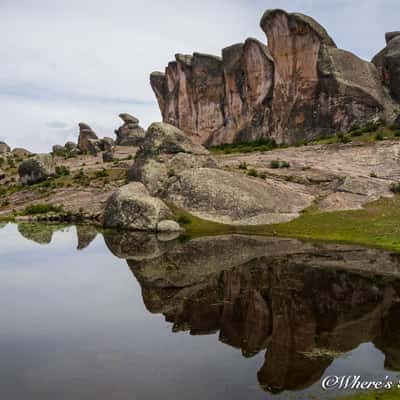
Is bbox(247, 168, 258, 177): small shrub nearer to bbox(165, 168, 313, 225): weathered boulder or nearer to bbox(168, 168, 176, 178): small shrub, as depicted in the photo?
bbox(165, 168, 313, 225): weathered boulder

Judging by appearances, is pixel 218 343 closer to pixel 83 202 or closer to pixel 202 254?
pixel 202 254

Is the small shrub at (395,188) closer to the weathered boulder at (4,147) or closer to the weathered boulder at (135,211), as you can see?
the weathered boulder at (135,211)

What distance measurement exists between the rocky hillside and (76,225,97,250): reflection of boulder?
1922 inches

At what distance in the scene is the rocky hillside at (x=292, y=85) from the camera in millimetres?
87625

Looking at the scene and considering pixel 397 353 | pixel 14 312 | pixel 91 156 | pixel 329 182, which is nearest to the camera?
pixel 397 353

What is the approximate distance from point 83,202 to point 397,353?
47.1 meters

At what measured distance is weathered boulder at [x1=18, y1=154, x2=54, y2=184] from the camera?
77.4 m

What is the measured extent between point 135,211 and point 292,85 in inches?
2331

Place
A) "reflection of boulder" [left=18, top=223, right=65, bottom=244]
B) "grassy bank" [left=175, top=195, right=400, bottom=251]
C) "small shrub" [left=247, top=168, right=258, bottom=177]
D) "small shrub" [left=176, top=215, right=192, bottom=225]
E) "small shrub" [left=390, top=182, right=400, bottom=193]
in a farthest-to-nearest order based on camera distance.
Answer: "small shrub" [left=247, top=168, right=258, bottom=177] → "small shrub" [left=390, top=182, right=400, bottom=193] → "small shrub" [left=176, top=215, right=192, bottom=225] → "reflection of boulder" [left=18, top=223, right=65, bottom=244] → "grassy bank" [left=175, top=195, right=400, bottom=251]

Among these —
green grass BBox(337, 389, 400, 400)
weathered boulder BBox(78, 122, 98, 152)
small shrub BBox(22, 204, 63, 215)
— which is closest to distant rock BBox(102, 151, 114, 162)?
small shrub BBox(22, 204, 63, 215)

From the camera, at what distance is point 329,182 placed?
53.7 m

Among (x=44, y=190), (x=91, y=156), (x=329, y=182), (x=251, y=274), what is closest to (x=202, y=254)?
(x=251, y=274)

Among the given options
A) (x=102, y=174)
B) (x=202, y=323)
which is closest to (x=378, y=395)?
(x=202, y=323)

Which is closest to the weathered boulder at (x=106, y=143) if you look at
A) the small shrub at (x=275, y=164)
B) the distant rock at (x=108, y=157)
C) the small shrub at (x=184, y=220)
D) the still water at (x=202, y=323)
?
the distant rock at (x=108, y=157)
